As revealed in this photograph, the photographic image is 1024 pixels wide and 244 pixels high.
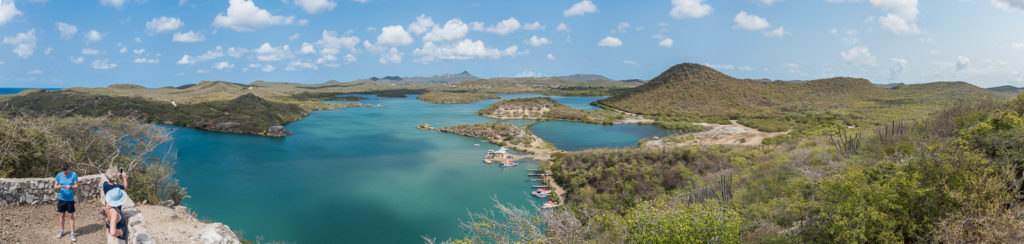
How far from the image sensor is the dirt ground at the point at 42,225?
29.5 ft

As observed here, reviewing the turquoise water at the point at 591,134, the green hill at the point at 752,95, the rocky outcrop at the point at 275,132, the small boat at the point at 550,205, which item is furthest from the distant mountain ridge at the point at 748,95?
the rocky outcrop at the point at 275,132

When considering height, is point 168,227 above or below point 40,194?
below

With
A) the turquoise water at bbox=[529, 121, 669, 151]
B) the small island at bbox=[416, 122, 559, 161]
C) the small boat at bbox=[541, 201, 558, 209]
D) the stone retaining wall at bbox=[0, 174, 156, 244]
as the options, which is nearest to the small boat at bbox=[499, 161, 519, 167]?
the small island at bbox=[416, 122, 559, 161]

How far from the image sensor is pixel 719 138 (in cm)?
5481

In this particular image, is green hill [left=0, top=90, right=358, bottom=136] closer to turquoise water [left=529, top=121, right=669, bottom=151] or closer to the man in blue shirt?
turquoise water [left=529, top=121, right=669, bottom=151]

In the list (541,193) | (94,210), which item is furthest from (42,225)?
(541,193)

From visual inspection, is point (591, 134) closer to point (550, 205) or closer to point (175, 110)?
point (550, 205)

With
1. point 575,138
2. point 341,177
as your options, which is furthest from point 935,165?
point 575,138

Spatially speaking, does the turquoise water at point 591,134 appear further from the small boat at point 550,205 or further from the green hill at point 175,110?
the green hill at point 175,110

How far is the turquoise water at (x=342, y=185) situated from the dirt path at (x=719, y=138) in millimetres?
6408

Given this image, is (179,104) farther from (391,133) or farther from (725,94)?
(725,94)

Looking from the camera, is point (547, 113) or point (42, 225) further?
point (547, 113)

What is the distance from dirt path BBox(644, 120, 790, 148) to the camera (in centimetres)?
5047

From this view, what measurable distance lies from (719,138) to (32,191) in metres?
62.3
